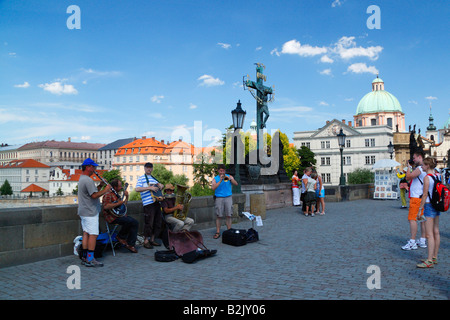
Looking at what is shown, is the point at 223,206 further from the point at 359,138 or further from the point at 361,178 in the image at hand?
the point at 359,138

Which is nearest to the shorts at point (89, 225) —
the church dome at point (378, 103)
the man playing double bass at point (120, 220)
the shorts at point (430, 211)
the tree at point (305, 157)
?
the man playing double bass at point (120, 220)

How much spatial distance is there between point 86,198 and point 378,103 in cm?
9548

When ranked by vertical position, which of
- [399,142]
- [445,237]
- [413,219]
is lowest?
[445,237]

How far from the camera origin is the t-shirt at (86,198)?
6.43 m

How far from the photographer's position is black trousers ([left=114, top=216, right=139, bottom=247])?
751 centimetres

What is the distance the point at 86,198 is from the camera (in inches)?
256

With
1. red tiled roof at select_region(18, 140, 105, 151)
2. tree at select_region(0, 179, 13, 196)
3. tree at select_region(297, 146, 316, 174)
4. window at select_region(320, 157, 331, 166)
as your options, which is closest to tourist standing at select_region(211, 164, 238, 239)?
tree at select_region(297, 146, 316, 174)

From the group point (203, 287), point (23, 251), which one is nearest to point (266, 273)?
point (203, 287)

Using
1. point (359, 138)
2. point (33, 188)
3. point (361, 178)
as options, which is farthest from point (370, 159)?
point (33, 188)

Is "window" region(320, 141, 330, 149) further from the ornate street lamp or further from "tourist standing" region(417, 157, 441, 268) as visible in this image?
"tourist standing" region(417, 157, 441, 268)

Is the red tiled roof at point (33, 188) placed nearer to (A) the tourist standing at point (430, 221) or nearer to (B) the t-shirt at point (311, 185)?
(B) the t-shirt at point (311, 185)
